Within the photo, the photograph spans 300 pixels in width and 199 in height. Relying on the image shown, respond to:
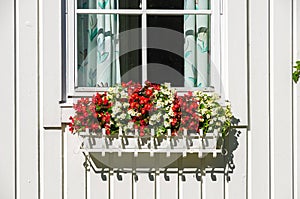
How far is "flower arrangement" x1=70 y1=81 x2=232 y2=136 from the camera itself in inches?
169

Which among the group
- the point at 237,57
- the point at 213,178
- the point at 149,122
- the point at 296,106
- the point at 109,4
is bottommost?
the point at 213,178

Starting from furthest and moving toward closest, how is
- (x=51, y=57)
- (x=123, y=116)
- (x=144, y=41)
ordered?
(x=144, y=41), (x=51, y=57), (x=123, y=116)

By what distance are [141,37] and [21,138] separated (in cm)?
106

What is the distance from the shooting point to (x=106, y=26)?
4582 millimetres

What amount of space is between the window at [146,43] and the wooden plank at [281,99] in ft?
1.25

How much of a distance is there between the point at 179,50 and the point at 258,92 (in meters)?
0.61

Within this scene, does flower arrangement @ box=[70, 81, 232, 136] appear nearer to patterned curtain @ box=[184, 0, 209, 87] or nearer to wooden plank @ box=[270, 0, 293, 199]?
patterned curtain @ box=[184, 0, 209, 87]

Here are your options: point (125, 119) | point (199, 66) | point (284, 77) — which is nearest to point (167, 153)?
point (125, 119)

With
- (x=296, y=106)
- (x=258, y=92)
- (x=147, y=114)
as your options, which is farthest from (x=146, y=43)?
(x=296, y=106)

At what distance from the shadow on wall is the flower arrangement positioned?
0.19m

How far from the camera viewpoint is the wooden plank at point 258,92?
14.8 ft

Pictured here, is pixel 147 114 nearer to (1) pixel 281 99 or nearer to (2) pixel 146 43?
(2) pixel 146 43

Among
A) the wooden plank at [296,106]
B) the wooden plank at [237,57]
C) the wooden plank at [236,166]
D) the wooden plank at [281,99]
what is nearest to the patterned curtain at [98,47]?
A: the wooden plank at [237,57]

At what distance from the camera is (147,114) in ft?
14.2
